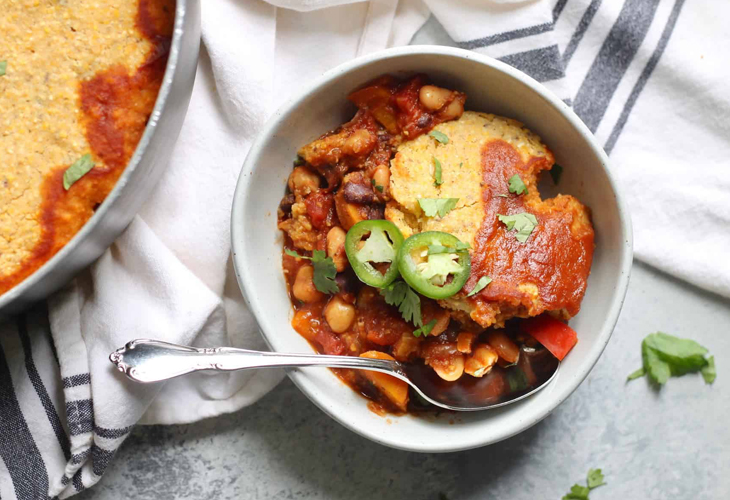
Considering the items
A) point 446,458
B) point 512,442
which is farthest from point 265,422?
point 512,442

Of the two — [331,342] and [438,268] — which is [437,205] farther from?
[331,342]

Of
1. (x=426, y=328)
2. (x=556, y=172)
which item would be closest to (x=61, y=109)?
(x=426, y=328)

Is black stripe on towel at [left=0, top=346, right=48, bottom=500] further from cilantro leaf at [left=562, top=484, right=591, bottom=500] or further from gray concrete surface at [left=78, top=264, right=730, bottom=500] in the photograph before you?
cilantro leaf at [left=562, top=484, right=591, bottom=500]

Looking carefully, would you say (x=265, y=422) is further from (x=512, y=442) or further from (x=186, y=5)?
(x=186, y=5)

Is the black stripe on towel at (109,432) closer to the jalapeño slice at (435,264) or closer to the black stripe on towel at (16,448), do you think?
the black stripe on towel at (16,448)

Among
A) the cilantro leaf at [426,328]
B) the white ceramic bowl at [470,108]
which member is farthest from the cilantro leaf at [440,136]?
the cilantro leaf at [426,328]

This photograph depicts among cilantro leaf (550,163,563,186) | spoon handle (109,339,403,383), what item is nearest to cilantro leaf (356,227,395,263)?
spoon handle (109,339,403,383)
